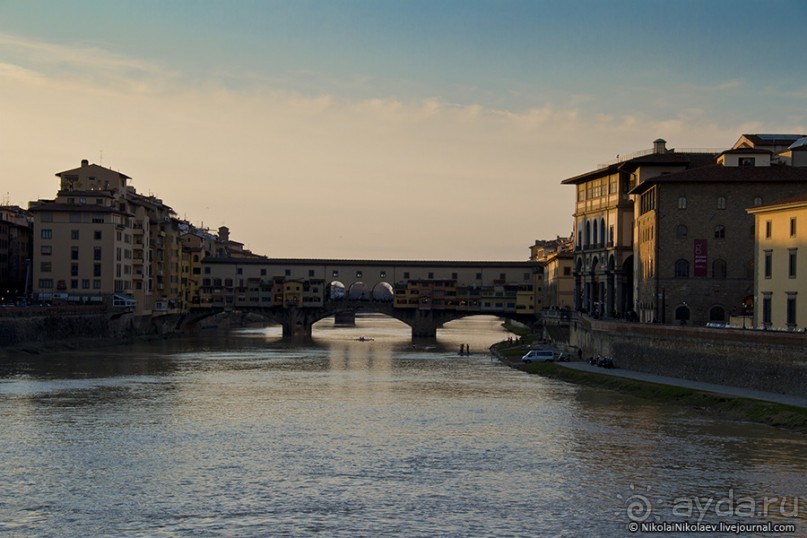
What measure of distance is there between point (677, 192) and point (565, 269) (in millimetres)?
48372

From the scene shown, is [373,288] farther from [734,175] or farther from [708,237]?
[734,175]

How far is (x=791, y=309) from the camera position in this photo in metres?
52.0

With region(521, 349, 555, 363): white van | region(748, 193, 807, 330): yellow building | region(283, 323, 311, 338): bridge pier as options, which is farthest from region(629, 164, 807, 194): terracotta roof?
region(283, 323, 311, 338): bridge pier

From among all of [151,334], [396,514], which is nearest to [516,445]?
[396,514]

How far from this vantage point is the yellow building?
5091cm

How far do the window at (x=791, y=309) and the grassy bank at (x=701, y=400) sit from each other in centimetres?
670

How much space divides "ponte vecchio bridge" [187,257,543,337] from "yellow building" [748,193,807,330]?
8033 centimetres

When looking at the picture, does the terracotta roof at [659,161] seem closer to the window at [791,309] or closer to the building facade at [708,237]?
the building facade at [708,237]

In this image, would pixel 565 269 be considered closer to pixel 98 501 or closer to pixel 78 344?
pixel 78 344

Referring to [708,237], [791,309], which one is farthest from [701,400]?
[708,237]

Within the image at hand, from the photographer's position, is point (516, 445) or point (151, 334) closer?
point (516, 445)

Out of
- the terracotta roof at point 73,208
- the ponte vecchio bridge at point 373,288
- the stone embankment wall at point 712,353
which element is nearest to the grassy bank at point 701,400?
the stone embankment wall at point 712,353

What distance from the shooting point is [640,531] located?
26.2 m

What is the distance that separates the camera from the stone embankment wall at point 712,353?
4459 cm
